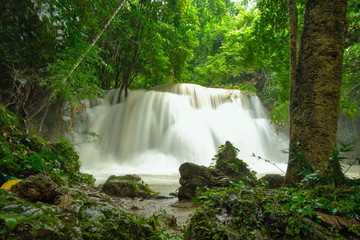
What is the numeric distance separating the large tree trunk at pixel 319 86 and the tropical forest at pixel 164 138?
0.04 feet

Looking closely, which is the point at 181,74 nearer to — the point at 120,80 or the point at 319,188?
the point at 120,80

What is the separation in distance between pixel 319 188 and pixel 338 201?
0.19 meters

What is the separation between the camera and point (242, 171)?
14.5ft

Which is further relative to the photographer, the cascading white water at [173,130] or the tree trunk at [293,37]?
the cascading white water at [173,130]

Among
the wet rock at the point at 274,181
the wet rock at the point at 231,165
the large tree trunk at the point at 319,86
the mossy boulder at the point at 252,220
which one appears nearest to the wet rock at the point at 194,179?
the wet rock at the point at 231,165

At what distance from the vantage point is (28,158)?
8.13ft

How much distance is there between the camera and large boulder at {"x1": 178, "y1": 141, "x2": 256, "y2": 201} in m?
3.77

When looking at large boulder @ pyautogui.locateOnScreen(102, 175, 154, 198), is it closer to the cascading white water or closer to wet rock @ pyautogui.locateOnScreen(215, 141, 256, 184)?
wet rock @ pyautogui.locateOnScreen(215, 141, 256, 184)

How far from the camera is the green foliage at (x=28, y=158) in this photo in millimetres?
2158

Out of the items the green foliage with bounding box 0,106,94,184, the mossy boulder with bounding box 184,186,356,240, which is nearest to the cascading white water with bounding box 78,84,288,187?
the green foliage with bounding box 0,106,94,184

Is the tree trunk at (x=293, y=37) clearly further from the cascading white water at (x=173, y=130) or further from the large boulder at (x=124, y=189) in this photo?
the cascading white water at (x=173, y=130)

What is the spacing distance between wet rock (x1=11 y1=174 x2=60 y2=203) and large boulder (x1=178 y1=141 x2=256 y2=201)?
97.3 inches

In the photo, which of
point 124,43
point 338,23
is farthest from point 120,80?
point 338,23

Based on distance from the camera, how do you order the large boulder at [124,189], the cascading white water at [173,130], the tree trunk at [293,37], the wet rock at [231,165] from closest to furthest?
the tree trunk at [293,37], the large boulder at [124,189], the wet rock at [231,165], the cascading white water at [173,130]
